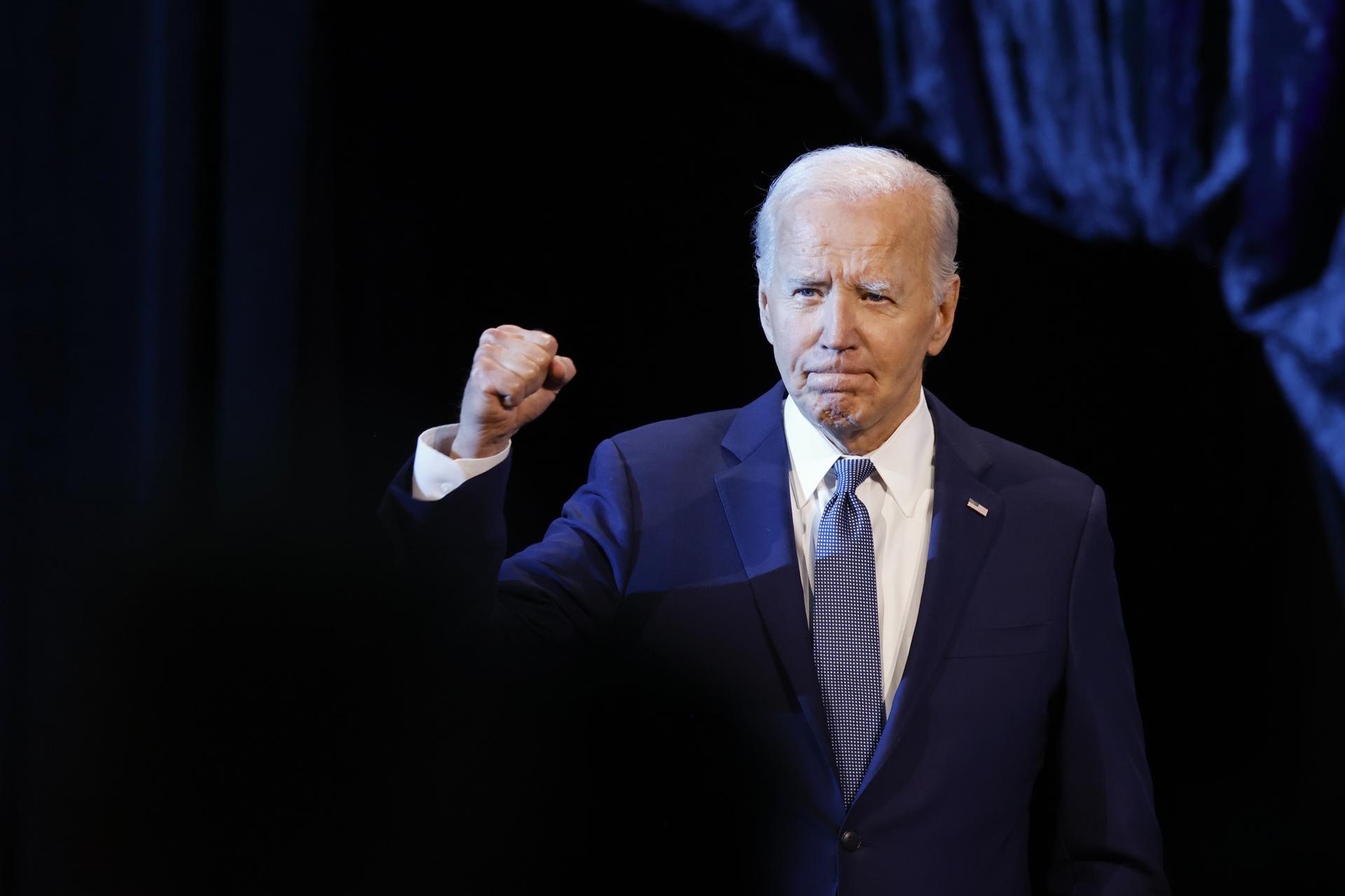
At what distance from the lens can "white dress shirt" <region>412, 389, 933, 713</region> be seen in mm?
1605

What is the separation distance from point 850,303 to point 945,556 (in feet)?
1.16

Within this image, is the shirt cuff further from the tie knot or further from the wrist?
the tie knot

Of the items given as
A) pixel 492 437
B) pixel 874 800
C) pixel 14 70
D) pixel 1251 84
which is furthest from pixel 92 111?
pixel 1251 84

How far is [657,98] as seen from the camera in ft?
6.66

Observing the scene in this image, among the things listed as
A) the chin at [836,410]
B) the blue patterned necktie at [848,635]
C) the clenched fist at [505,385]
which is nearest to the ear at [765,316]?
the chin at [836,410]

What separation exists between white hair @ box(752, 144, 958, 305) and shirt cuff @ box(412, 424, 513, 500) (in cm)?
52

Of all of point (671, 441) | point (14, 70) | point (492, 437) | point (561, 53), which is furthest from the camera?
point (561, 53)

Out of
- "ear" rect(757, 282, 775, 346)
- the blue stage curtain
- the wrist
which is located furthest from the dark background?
the wrist

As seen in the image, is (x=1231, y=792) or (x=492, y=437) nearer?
(x=492, y=437)

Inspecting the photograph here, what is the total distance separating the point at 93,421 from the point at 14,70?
546 millimetres

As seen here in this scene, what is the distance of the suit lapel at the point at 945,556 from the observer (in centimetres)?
153

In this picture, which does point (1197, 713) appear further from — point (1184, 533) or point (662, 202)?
point (662, 202)

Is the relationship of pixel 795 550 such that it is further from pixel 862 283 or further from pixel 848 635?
pixel 862 283

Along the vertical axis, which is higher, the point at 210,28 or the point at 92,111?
the point at 210,28
